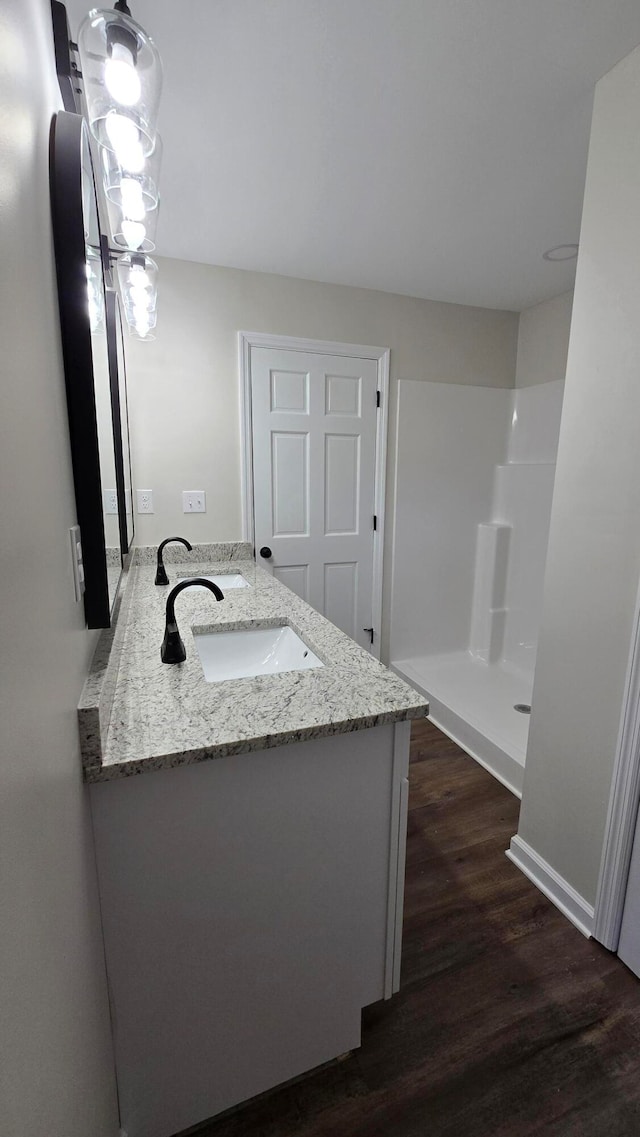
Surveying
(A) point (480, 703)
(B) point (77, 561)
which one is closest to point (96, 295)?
(B) point (77, 561)

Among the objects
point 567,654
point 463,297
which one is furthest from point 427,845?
point 463,297

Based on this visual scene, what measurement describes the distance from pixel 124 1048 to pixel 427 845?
122cm

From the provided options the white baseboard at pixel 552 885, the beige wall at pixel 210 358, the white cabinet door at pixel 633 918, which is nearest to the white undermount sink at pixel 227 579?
the beige wall at pixel 210 358

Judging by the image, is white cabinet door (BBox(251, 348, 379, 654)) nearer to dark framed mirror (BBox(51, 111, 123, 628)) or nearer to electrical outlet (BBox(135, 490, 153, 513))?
electrical outlet (BBox(135, 490, 153, 513))

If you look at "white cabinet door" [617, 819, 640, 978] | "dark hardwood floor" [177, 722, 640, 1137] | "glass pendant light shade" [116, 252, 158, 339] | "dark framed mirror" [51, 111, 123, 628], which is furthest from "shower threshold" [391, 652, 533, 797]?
"glass pendant light shade" [116, 252, 158, 339]

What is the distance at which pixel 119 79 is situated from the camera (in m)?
0.84

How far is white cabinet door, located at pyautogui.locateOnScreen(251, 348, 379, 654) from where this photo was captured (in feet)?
8.59

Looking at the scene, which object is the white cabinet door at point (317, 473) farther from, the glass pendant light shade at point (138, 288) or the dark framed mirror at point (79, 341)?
the dark framed mirror at point (79, 341)

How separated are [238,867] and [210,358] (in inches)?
91.2

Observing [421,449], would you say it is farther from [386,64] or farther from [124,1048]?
[124,1048]

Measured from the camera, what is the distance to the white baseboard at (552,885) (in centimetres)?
149

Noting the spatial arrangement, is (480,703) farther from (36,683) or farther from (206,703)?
(36,683)

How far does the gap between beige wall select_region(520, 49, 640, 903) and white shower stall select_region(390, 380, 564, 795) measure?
1.16 meters

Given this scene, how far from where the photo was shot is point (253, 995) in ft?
3.27
